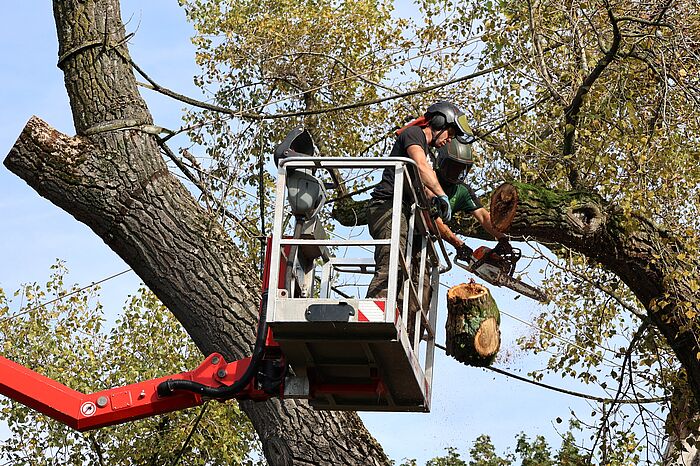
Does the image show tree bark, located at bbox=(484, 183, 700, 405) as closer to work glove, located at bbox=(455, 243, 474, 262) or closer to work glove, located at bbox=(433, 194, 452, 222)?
work glove, located at bbox=(455, 243, 474, 262)

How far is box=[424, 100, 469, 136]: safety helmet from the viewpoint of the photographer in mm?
7930

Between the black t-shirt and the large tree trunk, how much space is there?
84.4 inches

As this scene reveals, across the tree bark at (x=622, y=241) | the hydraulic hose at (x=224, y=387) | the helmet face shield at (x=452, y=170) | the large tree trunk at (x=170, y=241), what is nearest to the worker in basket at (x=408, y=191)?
the helmet face shield at (x=452, y=170)

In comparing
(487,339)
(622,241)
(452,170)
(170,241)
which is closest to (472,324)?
(487,339)

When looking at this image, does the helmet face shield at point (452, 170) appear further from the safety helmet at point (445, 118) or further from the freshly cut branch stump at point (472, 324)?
the freshly cut branch stump at point (472, 324)

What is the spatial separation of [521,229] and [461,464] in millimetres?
18723

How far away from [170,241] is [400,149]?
2521 mm

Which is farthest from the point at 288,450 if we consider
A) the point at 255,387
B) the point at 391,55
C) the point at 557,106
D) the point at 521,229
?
the point at 391,55

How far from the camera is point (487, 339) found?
25.5 feet

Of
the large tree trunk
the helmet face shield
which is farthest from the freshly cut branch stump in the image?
the large tree trunk

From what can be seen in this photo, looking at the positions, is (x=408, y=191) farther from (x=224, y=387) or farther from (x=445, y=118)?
(x=224, y=387)

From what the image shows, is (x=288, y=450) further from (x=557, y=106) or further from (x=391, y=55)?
(x=391, y=55)

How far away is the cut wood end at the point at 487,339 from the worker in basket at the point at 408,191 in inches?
33.2

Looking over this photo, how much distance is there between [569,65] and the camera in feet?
34.8
